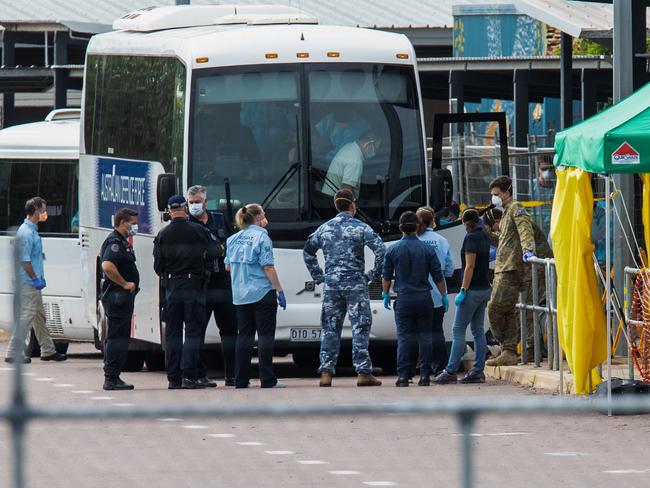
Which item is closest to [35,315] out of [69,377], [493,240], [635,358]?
[69,377]

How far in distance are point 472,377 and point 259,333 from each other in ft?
6.39

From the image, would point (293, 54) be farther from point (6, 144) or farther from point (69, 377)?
point (6, 144)

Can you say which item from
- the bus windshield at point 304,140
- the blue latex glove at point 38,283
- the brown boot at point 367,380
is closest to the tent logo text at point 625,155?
the brown boot at point 367,380

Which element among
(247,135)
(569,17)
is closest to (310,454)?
(247,135)

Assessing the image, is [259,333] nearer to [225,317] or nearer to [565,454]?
[225,317]

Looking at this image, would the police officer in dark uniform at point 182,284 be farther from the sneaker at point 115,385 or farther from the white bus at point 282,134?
the white bus at point 282,134

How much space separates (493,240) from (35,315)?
559 centimetres

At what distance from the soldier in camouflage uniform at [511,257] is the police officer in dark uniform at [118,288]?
3.27 m

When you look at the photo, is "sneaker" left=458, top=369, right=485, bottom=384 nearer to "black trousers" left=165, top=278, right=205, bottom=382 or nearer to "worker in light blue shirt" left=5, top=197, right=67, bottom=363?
"black trousers" left=165, top=278, right=205, bottom=382

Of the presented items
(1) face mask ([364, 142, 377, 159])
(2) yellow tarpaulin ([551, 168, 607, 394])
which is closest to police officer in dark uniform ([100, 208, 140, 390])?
(1) face mask ([364, 142, 377, 159])

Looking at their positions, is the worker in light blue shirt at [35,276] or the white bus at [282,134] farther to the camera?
the worker in light blue shirt at [35,276]

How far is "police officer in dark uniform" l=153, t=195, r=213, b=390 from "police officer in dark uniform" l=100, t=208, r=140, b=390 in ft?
0.90

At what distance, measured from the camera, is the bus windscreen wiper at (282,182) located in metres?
15.8

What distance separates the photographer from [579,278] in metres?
11.9
